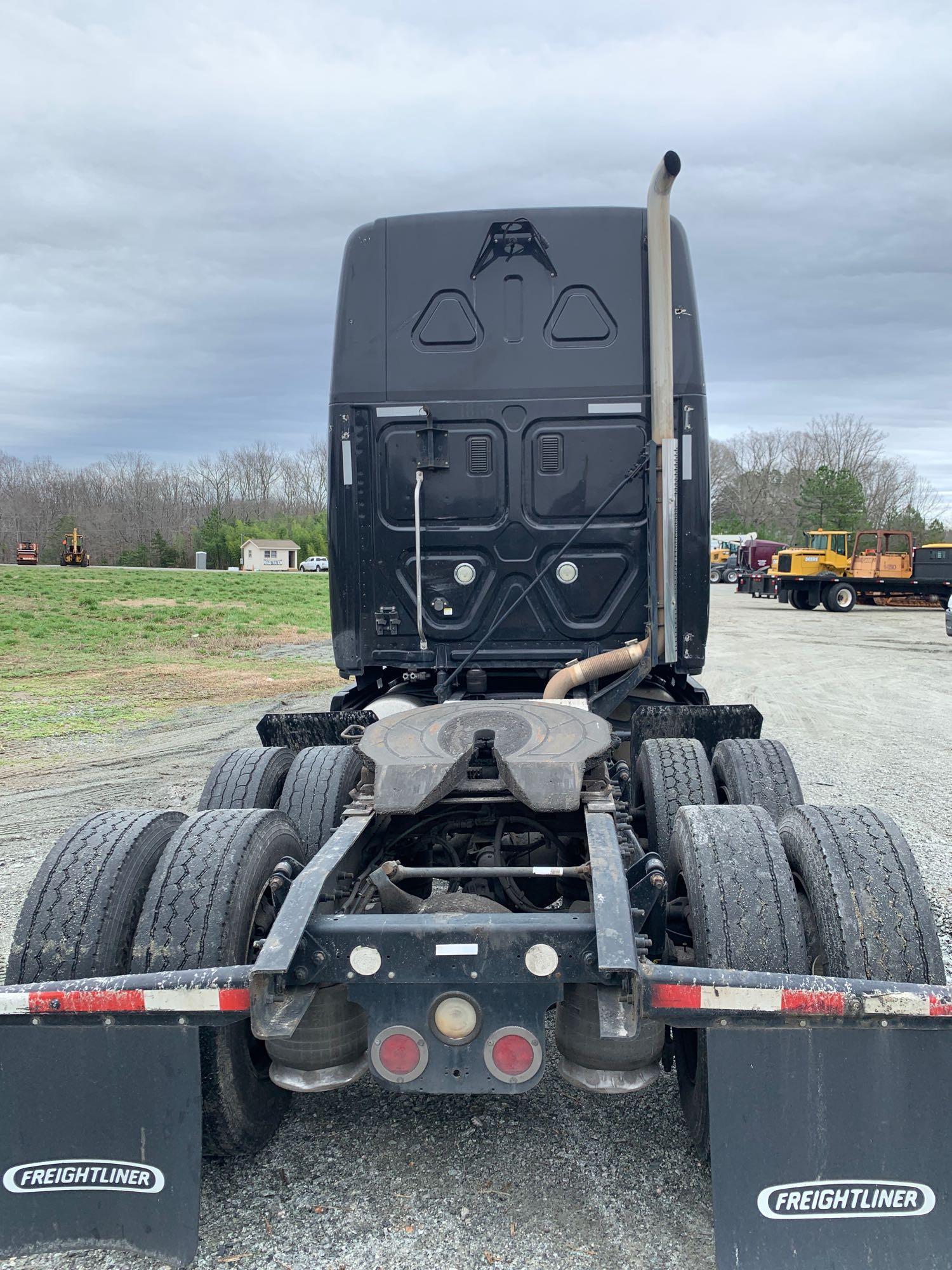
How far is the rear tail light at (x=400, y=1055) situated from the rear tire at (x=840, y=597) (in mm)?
33601

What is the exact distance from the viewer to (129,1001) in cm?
238

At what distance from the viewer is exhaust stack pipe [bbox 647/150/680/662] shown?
4.96 meters

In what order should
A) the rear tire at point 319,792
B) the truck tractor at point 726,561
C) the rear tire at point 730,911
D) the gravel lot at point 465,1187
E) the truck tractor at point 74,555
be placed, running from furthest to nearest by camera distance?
the truck tractor at point 74,555
the truck tractor at point 726,561
the rear tire at point 319,792
the rear tire at point 730,911
the gravel lot at point 465,1187

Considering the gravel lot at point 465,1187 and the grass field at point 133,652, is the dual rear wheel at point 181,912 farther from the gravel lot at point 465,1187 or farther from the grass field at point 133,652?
the grass field at point 133,652

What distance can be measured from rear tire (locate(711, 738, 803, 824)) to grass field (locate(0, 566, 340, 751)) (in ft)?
27.8

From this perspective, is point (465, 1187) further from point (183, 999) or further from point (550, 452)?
point (550, 452)

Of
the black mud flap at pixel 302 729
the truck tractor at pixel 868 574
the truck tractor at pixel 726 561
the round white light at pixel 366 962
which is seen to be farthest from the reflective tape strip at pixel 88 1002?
the truck tractor at pixel 726 561

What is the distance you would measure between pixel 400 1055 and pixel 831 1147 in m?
1.02

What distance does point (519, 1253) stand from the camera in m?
2.53

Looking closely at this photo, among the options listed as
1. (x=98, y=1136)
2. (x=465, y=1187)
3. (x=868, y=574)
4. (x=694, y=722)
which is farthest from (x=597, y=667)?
(x=868, y=574)

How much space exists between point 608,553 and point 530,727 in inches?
74.9

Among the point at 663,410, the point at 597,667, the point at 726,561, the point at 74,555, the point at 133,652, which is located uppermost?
the point at 663,410

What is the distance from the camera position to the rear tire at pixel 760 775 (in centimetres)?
408

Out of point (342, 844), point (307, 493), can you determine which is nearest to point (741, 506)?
point (307, 493)
